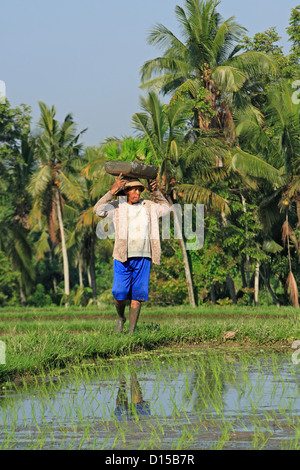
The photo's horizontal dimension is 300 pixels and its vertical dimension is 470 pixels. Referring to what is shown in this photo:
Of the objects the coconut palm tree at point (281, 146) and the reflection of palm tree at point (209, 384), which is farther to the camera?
the coconut palm tree at point (281, 146)

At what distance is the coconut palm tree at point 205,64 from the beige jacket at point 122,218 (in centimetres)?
1557

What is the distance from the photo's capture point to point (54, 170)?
2923 centimetres

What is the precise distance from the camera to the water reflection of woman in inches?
176

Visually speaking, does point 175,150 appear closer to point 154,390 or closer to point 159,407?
point 154,390

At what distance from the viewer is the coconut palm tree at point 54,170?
28375 millimetres

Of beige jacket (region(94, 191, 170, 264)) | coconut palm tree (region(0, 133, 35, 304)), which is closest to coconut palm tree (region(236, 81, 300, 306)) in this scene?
coconut palm tree (region(0, 133, 35, 304))

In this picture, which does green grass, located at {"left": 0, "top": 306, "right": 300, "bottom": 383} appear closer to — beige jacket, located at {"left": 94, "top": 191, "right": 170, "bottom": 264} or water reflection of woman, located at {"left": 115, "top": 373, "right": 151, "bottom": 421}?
beige jacket, located at {"left": 94, "top": 191, "right": 170, "bottom": 264}

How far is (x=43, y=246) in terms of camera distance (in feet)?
121

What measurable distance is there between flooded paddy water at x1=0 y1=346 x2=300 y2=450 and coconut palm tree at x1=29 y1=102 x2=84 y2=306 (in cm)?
2178

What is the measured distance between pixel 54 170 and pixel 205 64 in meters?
7.71

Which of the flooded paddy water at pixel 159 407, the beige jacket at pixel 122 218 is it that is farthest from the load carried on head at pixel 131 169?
the flooded paddy water at pixel 159 407

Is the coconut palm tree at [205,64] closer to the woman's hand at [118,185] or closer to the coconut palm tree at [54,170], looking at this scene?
the coconut palm tree at [54,170]

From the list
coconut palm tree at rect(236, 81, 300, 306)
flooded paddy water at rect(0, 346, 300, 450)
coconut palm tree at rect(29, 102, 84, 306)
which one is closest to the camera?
flooded paddy water at rect(0, 346, 300, 450)
